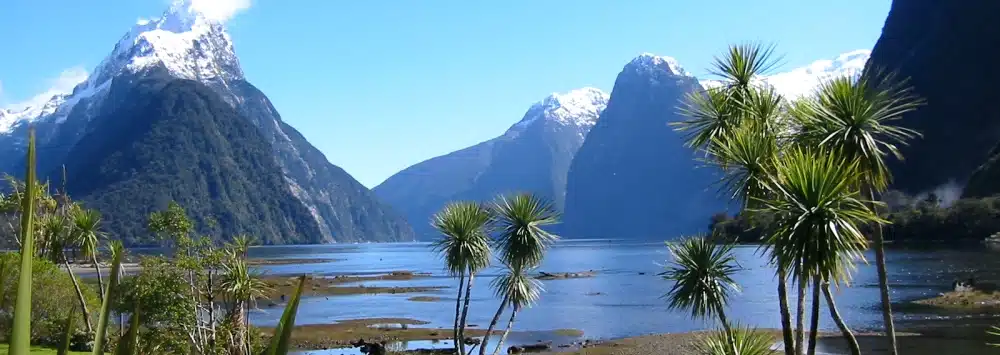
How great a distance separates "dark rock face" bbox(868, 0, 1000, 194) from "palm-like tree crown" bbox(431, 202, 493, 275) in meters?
138

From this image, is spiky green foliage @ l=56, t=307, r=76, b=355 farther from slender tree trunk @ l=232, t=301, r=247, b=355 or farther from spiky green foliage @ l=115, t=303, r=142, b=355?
slender tree trunk @ l=232, t=301, r=247, b=355

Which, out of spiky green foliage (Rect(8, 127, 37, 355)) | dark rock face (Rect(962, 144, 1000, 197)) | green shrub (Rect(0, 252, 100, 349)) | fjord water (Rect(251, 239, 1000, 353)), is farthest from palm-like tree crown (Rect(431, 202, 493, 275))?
dark rock face (Rect(962, 144, 1000, 197))

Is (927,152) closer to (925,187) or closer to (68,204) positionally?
(925,187)

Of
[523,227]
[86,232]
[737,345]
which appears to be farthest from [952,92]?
[737,345]

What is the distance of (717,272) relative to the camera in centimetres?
1686

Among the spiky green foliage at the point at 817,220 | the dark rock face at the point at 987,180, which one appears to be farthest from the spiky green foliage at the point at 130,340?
the dark rock face at the point at 987,180

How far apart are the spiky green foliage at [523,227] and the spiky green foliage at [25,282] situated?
22669 millimetres

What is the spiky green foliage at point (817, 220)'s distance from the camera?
11797 millimetres

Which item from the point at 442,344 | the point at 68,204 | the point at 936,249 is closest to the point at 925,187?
the point at 936,249

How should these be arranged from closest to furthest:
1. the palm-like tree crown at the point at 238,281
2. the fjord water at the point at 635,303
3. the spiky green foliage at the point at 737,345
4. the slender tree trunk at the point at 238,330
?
the spiky green foliage at the point at 737,345
the slender tree trunk at the point at 238,330
the palm-like tree crown at the point at 238,281
the fjord water at the point at 635,303

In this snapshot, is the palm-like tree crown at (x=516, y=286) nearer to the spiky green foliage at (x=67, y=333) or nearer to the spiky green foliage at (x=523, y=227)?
the spiky green foliage at (x=523, y=227)

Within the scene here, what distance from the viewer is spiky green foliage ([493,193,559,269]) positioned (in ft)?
79.2

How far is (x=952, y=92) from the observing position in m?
152

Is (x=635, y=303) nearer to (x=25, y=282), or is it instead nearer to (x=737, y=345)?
Result: (x=737, y=345)
